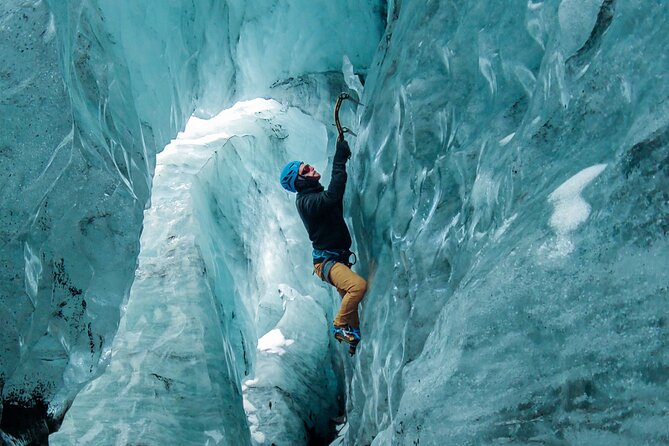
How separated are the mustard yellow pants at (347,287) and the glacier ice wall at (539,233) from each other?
451mm

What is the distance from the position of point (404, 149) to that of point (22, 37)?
6.78 ft

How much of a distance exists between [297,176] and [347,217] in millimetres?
656

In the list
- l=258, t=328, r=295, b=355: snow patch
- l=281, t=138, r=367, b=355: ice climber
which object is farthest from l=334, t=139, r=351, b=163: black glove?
l=258, t=328, r=295, b=355: snow patch

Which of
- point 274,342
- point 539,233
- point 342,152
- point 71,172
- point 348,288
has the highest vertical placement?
point 274,342

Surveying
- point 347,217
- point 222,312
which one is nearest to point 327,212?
point 347,217

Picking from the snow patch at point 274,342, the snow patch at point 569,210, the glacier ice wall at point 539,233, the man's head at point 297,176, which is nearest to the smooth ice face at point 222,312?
the snow patch at point 274,342

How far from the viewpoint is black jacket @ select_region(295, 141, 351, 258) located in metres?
3.99

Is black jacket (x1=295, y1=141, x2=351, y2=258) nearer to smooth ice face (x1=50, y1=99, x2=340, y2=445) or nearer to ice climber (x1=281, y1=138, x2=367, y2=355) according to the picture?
ice climber (x1=281, y1=138, x2=367, y2=355)

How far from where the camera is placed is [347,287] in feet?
13.8

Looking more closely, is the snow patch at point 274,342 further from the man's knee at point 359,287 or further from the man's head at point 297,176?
the man's head at point 297,176

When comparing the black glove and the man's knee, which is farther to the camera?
the man's knee

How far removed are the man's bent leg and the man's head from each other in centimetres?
52

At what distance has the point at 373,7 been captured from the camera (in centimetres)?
555

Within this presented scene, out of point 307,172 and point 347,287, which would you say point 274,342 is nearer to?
point 347,287
